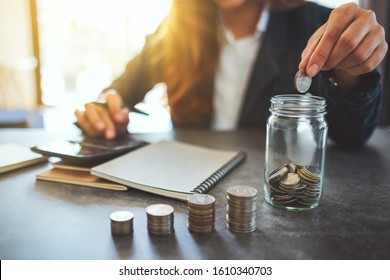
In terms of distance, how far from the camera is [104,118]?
1.11m

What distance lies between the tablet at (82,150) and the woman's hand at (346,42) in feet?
1.53

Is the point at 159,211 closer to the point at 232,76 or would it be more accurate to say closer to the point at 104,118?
the point at 104,118

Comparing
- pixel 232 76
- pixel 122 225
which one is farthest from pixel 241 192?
pixel 232 76

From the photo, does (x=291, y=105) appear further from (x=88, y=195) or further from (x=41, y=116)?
(x=41, y=116)

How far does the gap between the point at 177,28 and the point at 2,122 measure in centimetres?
130

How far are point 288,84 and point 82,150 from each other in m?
0.75

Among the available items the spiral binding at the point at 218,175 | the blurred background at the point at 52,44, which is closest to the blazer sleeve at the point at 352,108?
the spiral binding at the point at 218,175

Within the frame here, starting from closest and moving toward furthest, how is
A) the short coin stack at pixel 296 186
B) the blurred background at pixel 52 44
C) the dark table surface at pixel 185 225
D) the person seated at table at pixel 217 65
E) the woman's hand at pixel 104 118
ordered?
the dark table surface at pixel 185 225, the short coin stack at pixel 296 186, the woman's hand at pixel 104 118, the person seated at table at pixel 217 65, the blurred background at pixel 52 44

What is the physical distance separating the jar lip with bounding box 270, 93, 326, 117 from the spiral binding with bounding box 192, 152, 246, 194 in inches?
7.2

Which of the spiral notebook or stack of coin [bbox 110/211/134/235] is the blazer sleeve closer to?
the spiral notebook

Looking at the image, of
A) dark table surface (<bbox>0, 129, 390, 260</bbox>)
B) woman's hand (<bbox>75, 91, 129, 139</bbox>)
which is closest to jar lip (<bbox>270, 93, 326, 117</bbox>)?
dark table surface (<bbox>0, 129, 390, 260</bbox>)

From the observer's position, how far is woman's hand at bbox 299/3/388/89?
66 centimetres

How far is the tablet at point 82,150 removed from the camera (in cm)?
82

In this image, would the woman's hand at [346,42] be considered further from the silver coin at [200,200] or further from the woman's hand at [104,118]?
the woman's hand at [104,118]
